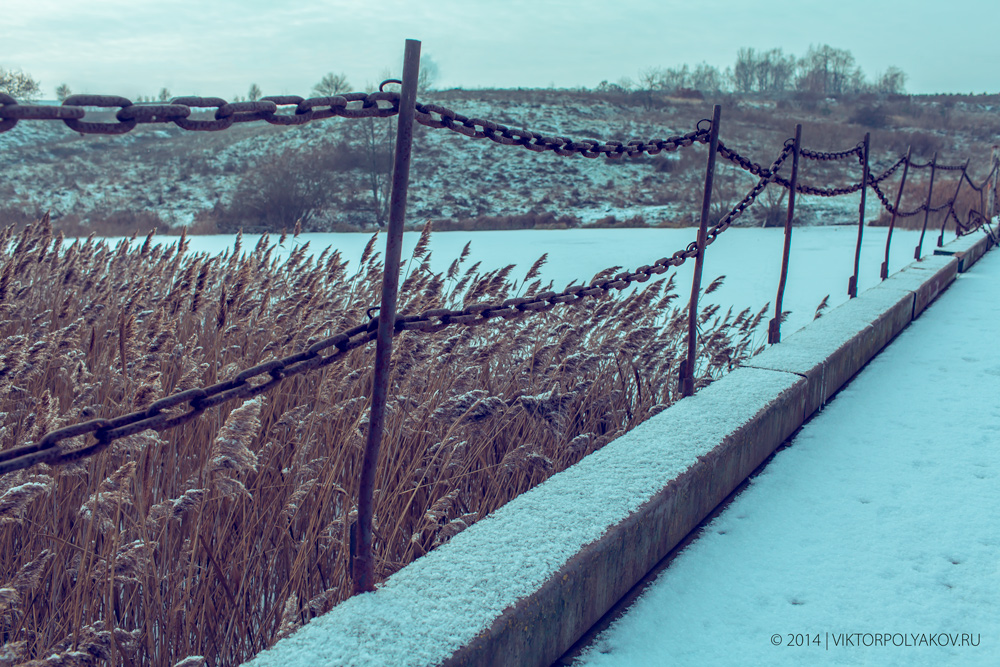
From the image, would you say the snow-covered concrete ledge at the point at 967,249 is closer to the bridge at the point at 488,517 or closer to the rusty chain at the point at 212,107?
the bridge at the point at 488,517

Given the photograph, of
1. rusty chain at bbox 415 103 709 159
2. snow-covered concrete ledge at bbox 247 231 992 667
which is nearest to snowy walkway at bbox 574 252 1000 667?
snow-covered concrete ledge at bbox 247 231 992 667

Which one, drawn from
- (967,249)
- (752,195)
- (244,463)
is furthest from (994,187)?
(244,463)

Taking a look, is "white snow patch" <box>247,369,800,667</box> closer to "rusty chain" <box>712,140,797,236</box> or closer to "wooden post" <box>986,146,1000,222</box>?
"rusty chain" <box>712,140,797,236</box>

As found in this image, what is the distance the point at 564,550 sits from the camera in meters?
1.85

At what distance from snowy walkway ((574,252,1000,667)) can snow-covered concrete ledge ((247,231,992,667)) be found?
118 millimetres

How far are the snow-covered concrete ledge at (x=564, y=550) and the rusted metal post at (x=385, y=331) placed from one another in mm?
85

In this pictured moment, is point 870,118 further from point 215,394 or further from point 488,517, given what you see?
point 215,394

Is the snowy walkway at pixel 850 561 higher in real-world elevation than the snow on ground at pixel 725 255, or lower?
lower

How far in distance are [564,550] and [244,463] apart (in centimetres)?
81

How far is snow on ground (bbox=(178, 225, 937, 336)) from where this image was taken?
8.23 meters

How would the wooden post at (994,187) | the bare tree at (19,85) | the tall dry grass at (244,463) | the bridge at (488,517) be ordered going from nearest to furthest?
the bridge at (488,517) < the tall dry grass at (244,463) < the wooden post at (994,187) < the bare tree at (19,85)

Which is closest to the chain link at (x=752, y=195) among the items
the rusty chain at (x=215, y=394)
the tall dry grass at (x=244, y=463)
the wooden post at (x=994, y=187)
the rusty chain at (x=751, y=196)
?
the rusty chain at (x=751, y=196)

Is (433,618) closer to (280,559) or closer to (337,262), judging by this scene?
(280,559)

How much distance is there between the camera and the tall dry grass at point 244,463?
1720 mm
